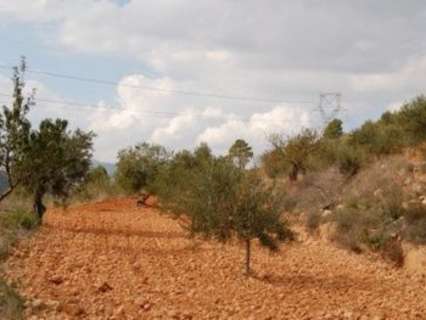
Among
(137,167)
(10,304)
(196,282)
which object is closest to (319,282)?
(196,282)

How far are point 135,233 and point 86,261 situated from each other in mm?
8460

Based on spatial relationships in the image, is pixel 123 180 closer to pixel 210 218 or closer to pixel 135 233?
pixel 135 233

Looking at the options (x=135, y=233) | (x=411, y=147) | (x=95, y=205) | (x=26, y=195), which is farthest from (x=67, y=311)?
(x=95, y=205)

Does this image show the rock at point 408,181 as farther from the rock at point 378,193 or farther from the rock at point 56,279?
the rock at point 56,279

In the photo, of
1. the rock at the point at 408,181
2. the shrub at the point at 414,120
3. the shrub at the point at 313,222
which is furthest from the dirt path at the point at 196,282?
the shrub at the point at 414,120

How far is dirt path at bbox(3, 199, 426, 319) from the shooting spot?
11.0 metres

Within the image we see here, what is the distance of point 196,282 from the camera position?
14062 millimetres

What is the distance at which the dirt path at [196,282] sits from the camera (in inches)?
435

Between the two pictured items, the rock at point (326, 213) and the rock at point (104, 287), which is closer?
the rock at point (104, 287)

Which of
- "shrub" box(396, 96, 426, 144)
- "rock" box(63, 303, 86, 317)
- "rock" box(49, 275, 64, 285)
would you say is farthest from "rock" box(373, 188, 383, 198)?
"rock" box(63, 303, 86, 317)

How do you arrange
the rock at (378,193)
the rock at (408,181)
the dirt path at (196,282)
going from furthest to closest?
the rock at (408,181), the rock at (378,193), the dirt path at (196,282)

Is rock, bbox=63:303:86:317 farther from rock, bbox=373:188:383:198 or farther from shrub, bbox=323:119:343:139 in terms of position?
shrub, bbox=323:119:343:139

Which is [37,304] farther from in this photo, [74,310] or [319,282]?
[319,282]

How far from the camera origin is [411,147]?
33.2m
